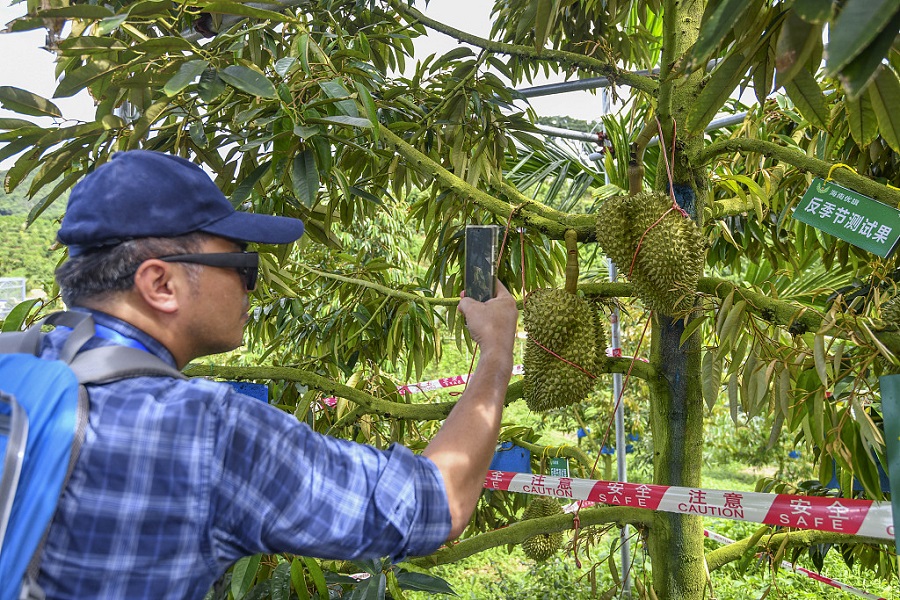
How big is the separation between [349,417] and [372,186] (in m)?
0.84

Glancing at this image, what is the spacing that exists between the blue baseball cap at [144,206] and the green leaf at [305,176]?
14.3 inches

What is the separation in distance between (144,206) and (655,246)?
0.84 metres

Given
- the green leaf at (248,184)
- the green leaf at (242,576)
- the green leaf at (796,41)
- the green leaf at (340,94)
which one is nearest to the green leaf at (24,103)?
the green leaf at (248,184)

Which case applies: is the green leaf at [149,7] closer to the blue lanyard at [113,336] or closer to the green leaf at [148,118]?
the green leaf at [148,118]

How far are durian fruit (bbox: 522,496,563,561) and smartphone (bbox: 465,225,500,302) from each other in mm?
1325

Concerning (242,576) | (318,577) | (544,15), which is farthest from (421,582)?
(544,15)

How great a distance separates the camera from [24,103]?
4.26ft

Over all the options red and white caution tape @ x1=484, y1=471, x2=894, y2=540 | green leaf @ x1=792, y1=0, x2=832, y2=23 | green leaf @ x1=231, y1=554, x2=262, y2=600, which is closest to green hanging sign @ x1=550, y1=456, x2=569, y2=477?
red and white caution tape @ x1=484, y1=471, x2=894, y2=540

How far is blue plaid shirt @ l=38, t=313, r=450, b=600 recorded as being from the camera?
713 mm

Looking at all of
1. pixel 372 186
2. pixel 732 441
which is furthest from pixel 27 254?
pixel 372 186

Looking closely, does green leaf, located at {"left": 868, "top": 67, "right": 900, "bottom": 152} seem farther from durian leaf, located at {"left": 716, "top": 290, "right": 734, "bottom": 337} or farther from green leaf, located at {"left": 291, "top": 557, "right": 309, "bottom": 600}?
green leaf, located at {"left": 291, "top": 557, "right": 309, "bottom": 600}

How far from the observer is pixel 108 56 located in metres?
1.33

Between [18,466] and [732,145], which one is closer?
[18,466]

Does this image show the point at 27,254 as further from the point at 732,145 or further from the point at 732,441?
the point at 732,145
